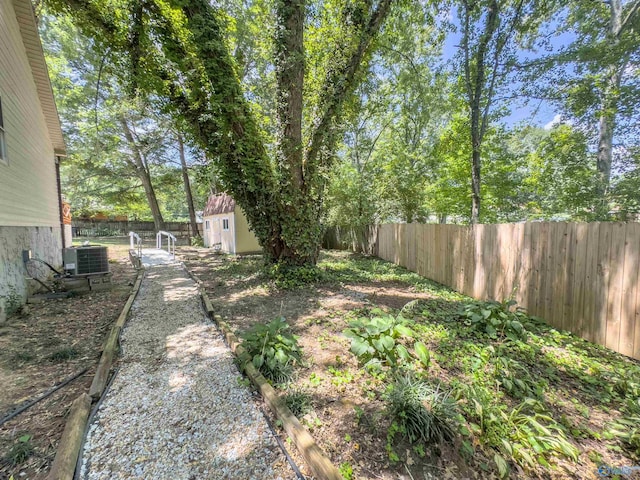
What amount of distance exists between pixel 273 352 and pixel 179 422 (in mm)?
936

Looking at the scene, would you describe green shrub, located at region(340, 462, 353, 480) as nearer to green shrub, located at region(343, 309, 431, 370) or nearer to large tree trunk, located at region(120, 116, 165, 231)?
green shrub, located at region(343, 309, 431, 370)

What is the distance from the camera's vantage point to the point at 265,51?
6641 millimetres

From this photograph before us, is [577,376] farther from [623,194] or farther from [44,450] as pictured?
[623,194]

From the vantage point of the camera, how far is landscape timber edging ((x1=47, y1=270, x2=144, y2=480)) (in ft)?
5.32

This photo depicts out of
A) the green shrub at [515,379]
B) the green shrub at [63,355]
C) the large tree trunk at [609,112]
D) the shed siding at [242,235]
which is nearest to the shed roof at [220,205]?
the shed siding at [242,235]

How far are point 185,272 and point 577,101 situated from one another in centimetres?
1267

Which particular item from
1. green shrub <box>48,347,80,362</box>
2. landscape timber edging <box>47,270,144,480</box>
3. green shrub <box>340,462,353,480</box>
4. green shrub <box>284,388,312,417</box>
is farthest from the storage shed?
green shrub <box>340,462,353,480</box>

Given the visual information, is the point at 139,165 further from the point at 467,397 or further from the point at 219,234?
the point at 467,397

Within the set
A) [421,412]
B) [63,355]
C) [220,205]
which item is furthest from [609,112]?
[220,205]

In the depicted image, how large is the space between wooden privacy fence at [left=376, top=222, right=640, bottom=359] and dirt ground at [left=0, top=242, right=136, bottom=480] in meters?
5.35

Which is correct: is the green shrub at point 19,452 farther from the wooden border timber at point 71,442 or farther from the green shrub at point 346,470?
the green shrub at point 346,470

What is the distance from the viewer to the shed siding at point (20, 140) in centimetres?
484

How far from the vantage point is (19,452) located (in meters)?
1.79

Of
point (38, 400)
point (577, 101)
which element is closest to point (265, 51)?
point (38, 400)
